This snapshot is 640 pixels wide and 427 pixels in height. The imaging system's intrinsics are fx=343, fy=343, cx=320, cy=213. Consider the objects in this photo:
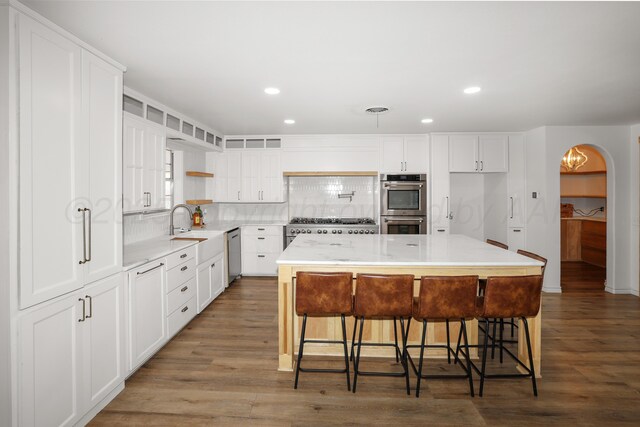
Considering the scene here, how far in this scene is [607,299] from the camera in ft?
15.4

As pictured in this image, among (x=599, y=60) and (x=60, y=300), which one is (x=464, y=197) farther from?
(x=60, y=300)

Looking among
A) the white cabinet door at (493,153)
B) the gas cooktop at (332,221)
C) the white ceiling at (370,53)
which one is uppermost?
the white ceiling at (370,53)

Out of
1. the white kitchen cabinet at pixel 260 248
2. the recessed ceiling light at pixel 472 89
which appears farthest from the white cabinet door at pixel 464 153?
the white kitchen cabinet at pixel 260 248

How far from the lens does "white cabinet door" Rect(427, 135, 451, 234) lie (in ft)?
18.2

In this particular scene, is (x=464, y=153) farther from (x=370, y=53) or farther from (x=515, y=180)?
(x=370, y=53)

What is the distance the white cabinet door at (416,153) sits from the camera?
5.68 meters

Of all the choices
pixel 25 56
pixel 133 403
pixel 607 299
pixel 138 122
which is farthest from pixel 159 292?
pixel 607 299

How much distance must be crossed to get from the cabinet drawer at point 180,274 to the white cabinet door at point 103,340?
30.2 inches

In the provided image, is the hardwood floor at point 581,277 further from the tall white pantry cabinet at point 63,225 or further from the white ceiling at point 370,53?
the tall white pantry cabinet at point 63,225

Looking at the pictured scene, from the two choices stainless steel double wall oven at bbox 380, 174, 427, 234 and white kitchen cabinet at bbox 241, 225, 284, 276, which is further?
white kitchen cabinet at bbox 241, 225, 284, 276

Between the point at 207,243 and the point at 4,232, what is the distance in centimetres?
264

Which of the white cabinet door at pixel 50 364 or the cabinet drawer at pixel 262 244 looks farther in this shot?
the cabinet drawer at pixel 262 244

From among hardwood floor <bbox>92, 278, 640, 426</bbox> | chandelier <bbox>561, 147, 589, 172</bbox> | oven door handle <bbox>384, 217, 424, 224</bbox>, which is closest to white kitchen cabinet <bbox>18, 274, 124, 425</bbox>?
hardwood floor <bbox>92, 278, 640, 426</bbox>

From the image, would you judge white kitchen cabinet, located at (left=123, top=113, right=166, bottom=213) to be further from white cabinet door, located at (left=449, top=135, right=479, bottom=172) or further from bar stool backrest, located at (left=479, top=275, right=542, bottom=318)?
white cabinet door, located at (left=449, top=135, right=479, bottom=172)
